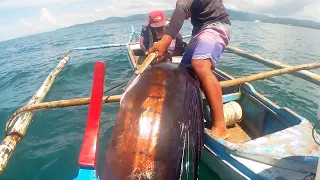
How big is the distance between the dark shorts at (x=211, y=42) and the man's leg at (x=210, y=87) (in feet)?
0.34

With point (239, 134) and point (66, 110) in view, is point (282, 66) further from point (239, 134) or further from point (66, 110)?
point (66, 110)

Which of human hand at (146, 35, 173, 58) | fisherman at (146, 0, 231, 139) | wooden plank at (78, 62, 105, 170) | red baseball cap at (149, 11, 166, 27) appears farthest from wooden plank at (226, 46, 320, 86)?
wooden plank at (78, 62, 105, 170)

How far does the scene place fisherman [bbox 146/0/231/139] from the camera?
11.3 ft

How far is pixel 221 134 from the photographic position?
3650mm

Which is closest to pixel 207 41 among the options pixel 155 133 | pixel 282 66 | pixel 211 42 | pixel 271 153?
pixel 211 42

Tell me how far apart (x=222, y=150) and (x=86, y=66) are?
1105cm

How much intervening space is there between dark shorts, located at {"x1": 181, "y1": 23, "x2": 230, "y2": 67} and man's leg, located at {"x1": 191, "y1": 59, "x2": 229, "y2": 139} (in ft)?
0.34

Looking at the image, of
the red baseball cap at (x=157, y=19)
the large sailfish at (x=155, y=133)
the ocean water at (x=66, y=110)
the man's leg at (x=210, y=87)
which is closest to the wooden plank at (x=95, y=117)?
the large sailfish at (x=155, y=133)

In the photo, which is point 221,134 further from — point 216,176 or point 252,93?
point 252,93

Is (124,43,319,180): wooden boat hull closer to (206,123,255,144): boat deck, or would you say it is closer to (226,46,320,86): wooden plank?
(206,123,255,144): boat deck

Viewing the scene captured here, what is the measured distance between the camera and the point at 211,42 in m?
3.63

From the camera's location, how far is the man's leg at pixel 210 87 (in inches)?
135

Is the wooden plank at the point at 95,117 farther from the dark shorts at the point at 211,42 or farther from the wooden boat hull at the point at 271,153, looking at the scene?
the wooden boat hull at the point at 271,153

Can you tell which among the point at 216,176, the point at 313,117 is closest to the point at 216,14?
the point at 216,176
